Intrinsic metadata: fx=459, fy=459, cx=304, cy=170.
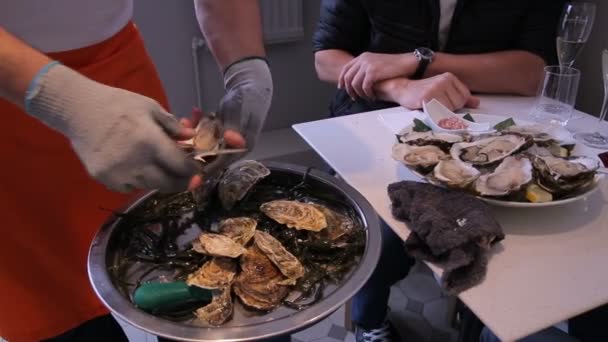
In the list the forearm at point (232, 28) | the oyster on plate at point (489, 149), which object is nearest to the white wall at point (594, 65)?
the oyster on plate at point (489, 149)

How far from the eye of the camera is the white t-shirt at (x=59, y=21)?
0.65 metres

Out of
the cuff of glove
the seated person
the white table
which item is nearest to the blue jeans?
the seated person


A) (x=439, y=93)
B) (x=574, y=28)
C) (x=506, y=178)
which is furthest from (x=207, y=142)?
(x=574, y=28)

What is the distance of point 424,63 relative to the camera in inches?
43.7

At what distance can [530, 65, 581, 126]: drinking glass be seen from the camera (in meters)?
0.93

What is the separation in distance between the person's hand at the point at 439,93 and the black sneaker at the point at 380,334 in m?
0.59

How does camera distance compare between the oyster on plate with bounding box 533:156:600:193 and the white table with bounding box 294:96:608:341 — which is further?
the oyster on plate with bounding box 533:156:600:193

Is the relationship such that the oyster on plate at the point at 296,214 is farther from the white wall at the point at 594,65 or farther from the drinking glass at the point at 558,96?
the white wall at the point at 594,65

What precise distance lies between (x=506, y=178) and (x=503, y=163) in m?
0.04

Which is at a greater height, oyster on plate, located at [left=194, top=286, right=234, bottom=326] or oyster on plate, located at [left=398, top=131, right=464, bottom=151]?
oyster on plate, located at [left=398, top=131, right=464, bottom=151]

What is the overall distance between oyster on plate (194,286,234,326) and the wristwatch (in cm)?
80

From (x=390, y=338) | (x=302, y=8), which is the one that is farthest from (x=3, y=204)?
(x=302, y=8)

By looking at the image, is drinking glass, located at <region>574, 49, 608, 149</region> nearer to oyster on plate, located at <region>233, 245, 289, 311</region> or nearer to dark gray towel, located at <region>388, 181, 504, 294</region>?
dark gray towel, located at <region>388, 181, 504, 294</region>

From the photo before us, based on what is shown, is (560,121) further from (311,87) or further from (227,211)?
(311,87)
